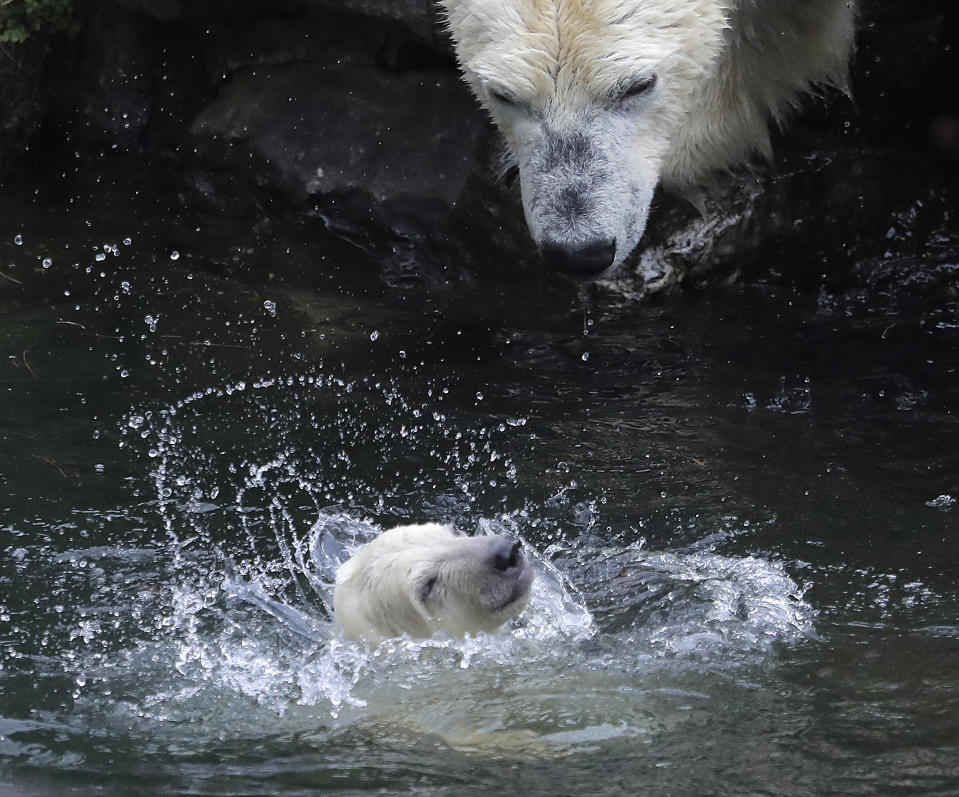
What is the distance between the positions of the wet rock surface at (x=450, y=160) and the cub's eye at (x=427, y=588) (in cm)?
236

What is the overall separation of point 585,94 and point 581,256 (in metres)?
0.44

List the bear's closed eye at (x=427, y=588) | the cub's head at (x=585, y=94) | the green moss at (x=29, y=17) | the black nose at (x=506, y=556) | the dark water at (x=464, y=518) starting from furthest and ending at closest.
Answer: the green moss at (x=29, y=17) → the cub's head at (x=585, y=94) → the bear's closed eye at (x=427, y=588) → the black nose at (x=506, y=556) → the dark water at (x=464, y=518)

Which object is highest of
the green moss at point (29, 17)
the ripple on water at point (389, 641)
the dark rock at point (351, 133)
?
the green moss at point (29, 17)

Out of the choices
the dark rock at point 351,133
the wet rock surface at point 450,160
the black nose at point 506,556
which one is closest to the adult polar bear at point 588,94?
the black nose at point 506,556

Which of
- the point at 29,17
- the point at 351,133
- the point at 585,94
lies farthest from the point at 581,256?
the point at 29,17

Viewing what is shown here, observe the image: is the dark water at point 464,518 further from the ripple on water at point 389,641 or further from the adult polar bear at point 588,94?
the adult polar bear at point 588,94

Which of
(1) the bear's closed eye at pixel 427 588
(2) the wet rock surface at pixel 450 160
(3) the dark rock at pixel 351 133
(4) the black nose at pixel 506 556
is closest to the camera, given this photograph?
(4) the black nose at pixel 506 556

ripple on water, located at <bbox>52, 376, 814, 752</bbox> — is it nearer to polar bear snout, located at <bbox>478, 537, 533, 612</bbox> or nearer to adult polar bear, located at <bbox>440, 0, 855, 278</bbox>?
polar bear snout, located at <bbox>478, 537, 533, 612</bbox>

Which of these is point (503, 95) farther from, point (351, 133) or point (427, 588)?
point (351, 133)

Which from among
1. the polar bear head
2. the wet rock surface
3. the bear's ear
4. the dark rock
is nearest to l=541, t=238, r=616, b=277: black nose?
the polar bear head

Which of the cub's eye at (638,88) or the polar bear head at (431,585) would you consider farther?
the cub's eye at (638,88)

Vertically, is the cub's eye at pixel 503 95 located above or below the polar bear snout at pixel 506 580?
above

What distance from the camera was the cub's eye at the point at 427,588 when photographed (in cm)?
317

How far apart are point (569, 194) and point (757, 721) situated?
1.49 metres
